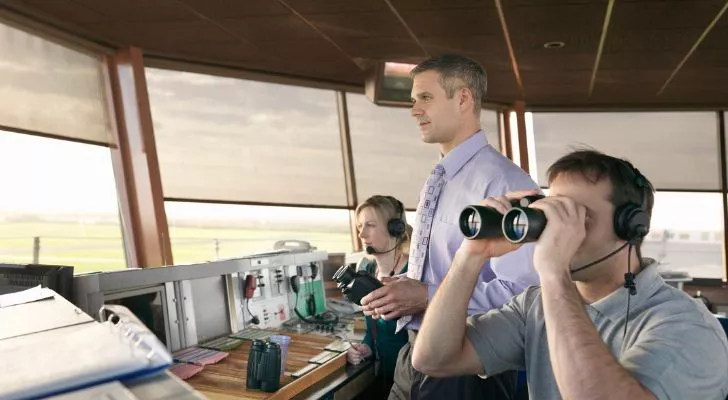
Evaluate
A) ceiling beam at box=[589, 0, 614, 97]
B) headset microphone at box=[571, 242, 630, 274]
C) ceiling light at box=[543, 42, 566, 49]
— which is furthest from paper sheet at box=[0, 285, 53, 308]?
ceiling light at box=[543, 42, 566, 49]

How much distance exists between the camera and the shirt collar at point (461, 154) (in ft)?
6.39

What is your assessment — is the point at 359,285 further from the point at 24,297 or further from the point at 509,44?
the point at 509,44

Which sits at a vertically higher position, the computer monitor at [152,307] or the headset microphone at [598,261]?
the headset microphone at [598,261]

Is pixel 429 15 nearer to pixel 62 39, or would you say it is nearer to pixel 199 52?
pixel 199 52

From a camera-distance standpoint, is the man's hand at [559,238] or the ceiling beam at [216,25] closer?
the man's hand at [559,238]

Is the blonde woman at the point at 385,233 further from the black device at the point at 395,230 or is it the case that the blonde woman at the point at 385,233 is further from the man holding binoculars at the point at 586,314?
the man holding binoculars at the point at 586,314

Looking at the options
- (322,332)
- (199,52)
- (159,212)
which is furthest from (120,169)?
(322,332)

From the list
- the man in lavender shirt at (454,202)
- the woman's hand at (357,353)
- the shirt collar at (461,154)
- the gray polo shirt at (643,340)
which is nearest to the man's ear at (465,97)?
the man in lavender shirt at (454,202)

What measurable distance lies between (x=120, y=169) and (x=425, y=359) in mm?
3951

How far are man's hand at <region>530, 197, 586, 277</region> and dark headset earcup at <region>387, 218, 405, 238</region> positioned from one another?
2.05 metres

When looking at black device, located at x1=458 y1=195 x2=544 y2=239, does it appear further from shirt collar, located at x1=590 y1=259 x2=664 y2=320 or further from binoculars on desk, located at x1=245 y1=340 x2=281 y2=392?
binoculars on desk, located at x1=245 y1=340 x2=281 y2=392

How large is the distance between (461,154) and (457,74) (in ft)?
0.86

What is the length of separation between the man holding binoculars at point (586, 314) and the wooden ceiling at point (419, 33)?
291 cm

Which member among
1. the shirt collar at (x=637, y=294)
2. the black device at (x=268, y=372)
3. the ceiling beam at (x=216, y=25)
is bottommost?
the black device at (x=268, y=372)
